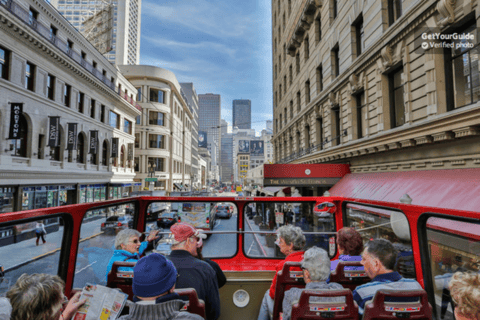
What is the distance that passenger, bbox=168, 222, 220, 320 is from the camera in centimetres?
308

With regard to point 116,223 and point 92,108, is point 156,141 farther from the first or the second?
point 116,223

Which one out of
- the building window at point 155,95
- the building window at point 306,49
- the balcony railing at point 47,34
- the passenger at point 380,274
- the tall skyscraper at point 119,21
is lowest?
the passenger at point 380,274

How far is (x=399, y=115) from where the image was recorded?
11.2 m

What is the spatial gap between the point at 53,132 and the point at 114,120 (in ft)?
48.2

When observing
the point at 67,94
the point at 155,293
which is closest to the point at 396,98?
the point at 155,293

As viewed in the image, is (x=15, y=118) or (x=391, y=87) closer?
(x=391, y=87)

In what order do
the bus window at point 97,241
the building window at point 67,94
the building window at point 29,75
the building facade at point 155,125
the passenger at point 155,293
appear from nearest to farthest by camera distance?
the passenger at point 155,293
the bus window at point 97,241
the building window at point 29,75
the building window at point 67,94
the building facade at point 155,125

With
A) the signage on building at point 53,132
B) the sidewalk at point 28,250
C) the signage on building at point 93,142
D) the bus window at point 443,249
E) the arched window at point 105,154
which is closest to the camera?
the bus window at point 443,249

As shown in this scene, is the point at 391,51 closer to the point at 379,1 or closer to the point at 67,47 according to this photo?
the point at 379,1

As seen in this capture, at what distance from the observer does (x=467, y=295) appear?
2189 millimetres

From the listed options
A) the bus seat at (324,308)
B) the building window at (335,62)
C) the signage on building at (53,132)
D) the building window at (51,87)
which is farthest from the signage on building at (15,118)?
the bus seat at (324,308)

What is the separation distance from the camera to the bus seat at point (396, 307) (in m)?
2.53

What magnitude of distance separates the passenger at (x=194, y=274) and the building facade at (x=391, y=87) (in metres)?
7.63

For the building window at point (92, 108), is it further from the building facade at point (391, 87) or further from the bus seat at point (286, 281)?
the bus seat at point (286, 281)
